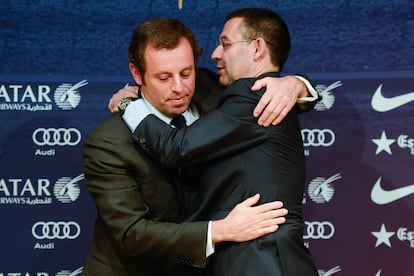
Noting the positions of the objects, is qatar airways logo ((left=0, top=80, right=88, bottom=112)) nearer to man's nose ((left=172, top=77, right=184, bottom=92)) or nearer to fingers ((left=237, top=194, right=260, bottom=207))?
man's nose ((left=172, top=77, right=184, bottom=92))

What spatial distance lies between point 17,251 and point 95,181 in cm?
108

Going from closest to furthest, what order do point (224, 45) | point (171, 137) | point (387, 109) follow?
point (171, 137)
point (224, 45)
point (387, 109)

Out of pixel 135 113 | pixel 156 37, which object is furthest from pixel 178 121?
pixel 156 37

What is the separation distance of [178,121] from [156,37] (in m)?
0.31

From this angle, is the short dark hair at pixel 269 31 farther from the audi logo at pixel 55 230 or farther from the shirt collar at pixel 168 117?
the audi logo at pixel 55 230

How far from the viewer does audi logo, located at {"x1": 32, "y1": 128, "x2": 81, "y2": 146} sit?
10.9ft

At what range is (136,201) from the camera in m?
2.44

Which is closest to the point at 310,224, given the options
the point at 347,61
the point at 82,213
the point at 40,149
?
the point at 347,61

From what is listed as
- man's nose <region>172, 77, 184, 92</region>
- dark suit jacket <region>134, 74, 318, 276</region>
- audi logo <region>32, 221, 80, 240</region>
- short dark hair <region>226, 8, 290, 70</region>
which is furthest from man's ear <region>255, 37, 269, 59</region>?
audi logo <region>32, 221, 80, 240</region>

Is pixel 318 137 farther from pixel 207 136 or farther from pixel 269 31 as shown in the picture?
pixel 207 136

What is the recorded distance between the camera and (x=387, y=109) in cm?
330

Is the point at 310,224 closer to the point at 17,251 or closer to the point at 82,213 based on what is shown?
the point at 82,213

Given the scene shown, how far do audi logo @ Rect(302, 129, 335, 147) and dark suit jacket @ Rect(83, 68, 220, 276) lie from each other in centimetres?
98

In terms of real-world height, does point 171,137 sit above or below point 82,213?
above
